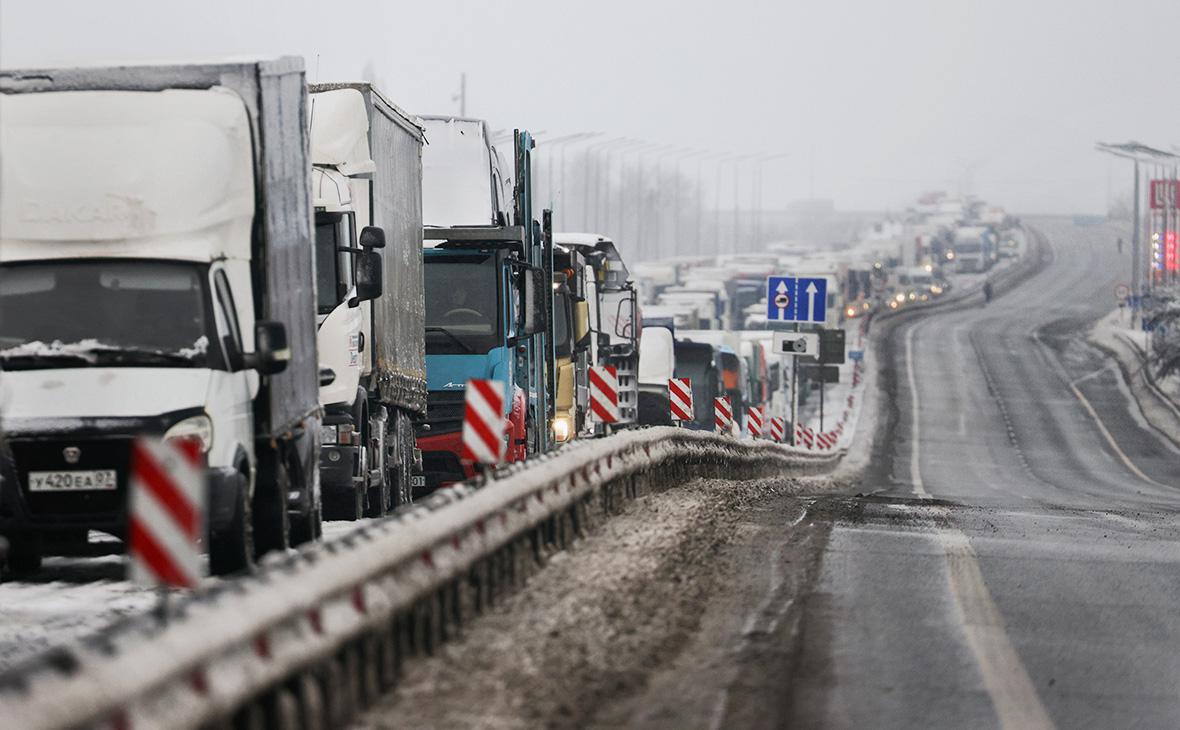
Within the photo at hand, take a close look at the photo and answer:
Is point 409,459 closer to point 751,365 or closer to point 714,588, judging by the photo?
point 714,588

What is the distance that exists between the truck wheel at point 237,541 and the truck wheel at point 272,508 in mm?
860

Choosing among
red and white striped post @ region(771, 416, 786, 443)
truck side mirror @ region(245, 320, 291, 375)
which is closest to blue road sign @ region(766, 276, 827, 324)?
red and white striped post @ region(771, 416, 786, 443)

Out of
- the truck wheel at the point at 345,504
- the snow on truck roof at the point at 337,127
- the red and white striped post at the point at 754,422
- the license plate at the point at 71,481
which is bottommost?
the red and white striped post at the point at 754,422

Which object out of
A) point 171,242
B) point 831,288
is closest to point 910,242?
point 831,288

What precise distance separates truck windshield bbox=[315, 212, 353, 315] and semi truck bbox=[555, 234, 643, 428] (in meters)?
13.2

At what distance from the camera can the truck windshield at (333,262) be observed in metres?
17.3

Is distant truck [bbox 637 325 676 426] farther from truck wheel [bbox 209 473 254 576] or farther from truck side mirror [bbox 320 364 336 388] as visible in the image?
Result: truck wheel [bbox 209 473 254 576]

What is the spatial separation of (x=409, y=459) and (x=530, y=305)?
106 inches

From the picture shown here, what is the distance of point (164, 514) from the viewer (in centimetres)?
645

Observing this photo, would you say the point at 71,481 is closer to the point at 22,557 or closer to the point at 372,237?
the point at 22,557

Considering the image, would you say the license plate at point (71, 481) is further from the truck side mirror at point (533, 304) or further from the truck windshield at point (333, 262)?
the truck side mirror at point (533, 304)

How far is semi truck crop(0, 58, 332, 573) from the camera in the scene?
11867 mm

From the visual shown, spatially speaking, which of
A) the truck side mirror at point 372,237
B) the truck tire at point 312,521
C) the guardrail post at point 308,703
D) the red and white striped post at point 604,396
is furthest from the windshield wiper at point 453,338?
the guardrail post at point 308,703

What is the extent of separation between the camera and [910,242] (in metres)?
160
